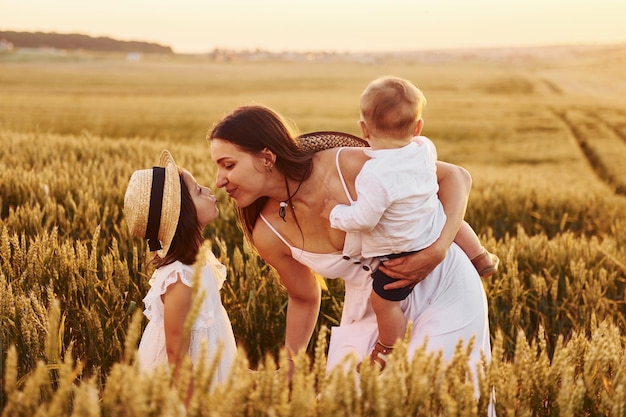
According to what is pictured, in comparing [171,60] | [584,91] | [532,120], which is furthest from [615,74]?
[171,60]

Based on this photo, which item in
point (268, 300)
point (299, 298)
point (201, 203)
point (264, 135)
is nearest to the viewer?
point (264, 135)

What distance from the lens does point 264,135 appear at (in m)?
2.61

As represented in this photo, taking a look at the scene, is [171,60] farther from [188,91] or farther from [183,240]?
[183,240]

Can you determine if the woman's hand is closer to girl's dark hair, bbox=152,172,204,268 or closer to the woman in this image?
the woman

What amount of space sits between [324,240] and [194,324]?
67cm

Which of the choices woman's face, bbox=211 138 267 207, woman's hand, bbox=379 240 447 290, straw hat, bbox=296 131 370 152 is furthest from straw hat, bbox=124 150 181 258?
woman's hand, bbox=379 240 447 290

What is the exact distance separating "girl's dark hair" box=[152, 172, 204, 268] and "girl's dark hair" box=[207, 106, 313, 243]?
30cm

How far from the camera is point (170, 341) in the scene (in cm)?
262

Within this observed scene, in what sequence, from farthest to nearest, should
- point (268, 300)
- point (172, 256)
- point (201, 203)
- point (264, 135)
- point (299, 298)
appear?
point (268, 300) → point (299, 298) → point (201, 203) → point (172, 256) → point (264, 135)

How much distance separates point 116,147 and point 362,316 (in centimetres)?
768

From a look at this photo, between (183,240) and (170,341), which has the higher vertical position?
(183,240)

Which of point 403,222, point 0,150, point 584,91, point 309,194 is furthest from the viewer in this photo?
point 584,91

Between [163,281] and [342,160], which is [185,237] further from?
[342,160]

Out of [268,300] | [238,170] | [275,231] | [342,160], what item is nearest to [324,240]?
[275,231]
